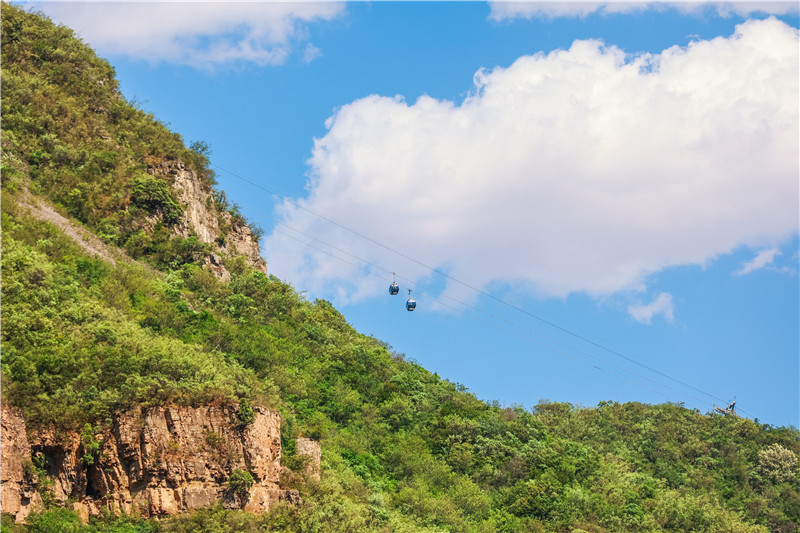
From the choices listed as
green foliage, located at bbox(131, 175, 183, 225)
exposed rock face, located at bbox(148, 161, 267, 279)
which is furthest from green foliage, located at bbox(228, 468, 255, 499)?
green foliage, located at bbox(131, 175, 183, 225)

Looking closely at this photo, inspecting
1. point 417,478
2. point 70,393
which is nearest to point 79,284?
point 70,393

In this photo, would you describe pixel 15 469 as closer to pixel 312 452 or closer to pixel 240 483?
pixel 240 483

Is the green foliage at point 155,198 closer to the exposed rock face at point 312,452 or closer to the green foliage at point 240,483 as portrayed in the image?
the exposed rock face at point 312,452

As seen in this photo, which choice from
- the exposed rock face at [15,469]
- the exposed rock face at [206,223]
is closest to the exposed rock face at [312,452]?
the exposed rock face at [15,469]

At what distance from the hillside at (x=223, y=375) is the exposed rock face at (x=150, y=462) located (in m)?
0.30

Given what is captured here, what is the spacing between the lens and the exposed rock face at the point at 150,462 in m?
41.0

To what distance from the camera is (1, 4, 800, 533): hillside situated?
43500 millimetres

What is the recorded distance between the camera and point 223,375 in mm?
47625

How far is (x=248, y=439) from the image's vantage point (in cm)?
4481

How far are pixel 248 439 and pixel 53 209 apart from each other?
2642cm

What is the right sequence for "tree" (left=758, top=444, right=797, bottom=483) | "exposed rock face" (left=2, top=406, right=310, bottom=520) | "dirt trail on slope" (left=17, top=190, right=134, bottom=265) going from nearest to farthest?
1. "exposed rock face" (left=2, top=406, right=310, bottom=520)
2. "dirt trail on slope" (left=17, top=190, right=134, bottom=265)
3. "tree" (left=758, top=444, right=797, bottom=483)

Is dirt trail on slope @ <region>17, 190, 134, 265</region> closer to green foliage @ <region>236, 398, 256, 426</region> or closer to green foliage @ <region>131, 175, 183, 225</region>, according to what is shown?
green foliage @ <region>131, 175, 183, 225</region>

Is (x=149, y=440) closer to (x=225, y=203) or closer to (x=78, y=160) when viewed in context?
(x=78, y=160)

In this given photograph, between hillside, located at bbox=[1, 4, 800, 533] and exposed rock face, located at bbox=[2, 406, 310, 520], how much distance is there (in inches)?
11.8
